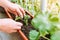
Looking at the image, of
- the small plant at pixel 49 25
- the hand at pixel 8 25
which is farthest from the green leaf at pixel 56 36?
the hand at pixel 8 25

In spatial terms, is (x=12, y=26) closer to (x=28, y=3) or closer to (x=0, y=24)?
(x=0, y=24)

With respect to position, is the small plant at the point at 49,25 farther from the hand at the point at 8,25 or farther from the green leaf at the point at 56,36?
the hand at the point at 8,25

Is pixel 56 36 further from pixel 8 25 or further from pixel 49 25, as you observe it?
pixel 8 25

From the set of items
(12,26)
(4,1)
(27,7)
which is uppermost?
(4,1)

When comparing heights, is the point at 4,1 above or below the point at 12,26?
above

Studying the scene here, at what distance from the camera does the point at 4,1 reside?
3.69 ft

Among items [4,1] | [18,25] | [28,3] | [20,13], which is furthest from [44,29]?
[28,3]

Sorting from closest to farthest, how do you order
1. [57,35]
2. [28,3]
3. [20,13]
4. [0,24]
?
1. [57,35]
2. [0,24]
3. [20,13]
4. [28,3]

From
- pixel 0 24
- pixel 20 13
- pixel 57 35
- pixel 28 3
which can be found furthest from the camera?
pixel 28 3

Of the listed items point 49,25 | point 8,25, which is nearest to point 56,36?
point 49,25

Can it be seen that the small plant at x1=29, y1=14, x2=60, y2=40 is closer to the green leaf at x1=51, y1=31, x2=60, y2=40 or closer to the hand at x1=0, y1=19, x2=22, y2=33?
the green leaf at x1=51, y1=31, x2=60, y2=40

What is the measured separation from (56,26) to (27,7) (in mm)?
1363

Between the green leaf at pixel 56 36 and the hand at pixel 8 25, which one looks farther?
the hand at pixel 8 25

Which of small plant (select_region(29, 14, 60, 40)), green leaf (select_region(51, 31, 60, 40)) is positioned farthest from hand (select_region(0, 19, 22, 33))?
green leaf (select_region(51, 31, 60, 40))
